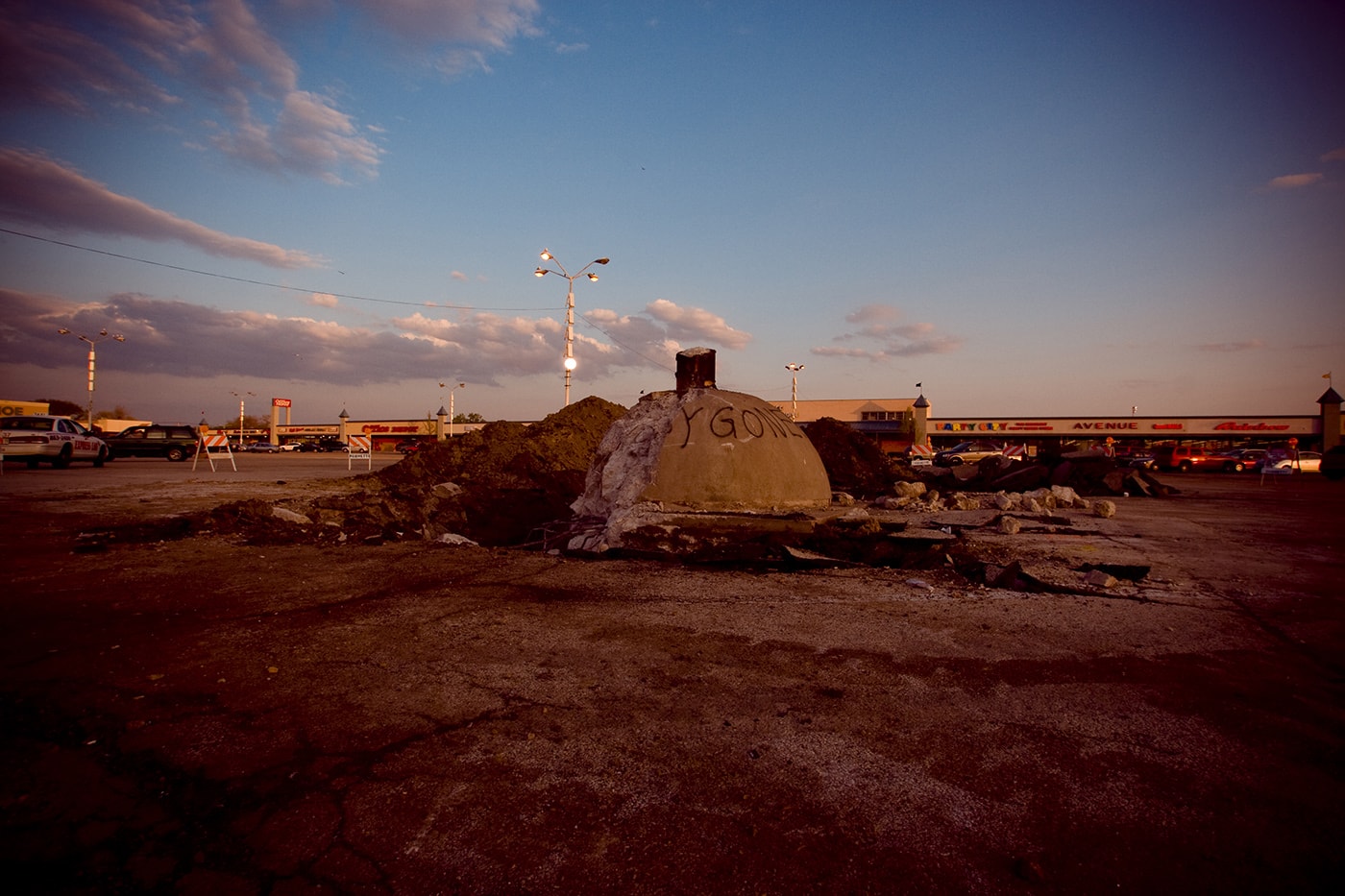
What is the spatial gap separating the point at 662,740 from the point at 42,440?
27.2 meters

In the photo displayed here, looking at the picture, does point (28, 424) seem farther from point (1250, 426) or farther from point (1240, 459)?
point (1250, 426)

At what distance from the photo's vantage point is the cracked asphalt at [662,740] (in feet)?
6.07

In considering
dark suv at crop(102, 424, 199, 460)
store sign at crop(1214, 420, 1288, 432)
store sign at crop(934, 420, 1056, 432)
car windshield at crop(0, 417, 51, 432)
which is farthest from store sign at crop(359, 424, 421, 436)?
store sign at crop(1214, 420, 1288, 432)

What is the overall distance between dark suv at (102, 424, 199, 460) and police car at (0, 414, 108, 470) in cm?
652

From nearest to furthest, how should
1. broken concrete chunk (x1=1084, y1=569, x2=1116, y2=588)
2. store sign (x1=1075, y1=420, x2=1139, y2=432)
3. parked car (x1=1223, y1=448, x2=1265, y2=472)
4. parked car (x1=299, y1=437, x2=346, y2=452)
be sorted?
broken concrete chunk (x1=1084, y1=569, x2=1116, y2=588) < parked car (x1=1223, y1=448, x2=1265, y2=472) < store sign (x1=1075, y1=420, x2=1139, y2=432) < parked car (x1=299, y1=437, x2=346, y2=452)

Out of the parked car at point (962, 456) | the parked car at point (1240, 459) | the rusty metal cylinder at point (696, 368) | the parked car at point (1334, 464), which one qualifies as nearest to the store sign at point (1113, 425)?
the parked car at point (1240, 459)

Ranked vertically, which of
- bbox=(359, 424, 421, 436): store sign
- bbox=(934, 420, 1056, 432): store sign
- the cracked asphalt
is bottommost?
the cracked asphalt

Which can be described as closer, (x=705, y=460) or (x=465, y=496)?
(x=705, y=460)

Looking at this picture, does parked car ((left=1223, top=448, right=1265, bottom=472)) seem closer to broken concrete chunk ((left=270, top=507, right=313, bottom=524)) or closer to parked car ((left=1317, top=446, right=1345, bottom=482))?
parked car ((left=1317, top=446, right=1345, bottom=482))

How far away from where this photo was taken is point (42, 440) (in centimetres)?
2019

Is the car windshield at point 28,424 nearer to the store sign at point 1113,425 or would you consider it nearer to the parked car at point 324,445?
the parked car at point 324,445

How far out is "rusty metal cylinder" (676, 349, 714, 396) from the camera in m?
9.68

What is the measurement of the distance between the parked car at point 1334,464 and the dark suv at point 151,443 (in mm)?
49574

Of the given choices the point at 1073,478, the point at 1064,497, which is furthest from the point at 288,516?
the point at 1073,478
